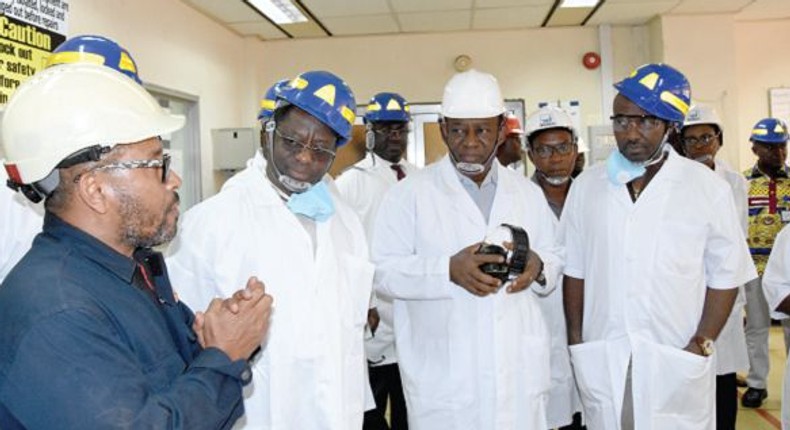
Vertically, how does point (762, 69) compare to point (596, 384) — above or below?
above

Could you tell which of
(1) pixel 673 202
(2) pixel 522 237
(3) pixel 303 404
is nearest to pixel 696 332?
(1) pixel 673 202

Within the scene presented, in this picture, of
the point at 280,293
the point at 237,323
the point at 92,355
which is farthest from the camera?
the point at 280,293

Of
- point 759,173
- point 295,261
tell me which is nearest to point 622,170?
point 295,261

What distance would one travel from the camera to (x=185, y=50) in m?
5.77

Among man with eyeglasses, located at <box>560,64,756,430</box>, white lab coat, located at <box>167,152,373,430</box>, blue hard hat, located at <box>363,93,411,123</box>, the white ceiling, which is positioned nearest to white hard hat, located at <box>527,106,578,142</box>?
blue hard hat, located at <box>363,93,411,123</box>

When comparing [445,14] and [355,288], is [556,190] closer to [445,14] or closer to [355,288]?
[355,288]

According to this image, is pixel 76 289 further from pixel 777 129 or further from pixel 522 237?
pixel 777 129

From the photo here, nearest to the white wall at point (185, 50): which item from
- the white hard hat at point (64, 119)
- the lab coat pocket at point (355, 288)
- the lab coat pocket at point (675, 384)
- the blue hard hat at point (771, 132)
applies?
the lab coat pocket at point (355, 288)

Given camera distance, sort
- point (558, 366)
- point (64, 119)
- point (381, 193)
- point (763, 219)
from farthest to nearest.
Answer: point (763, 219), point (381, 193), point (558, 366), point (64, 119)

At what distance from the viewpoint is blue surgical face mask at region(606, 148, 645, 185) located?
213cm

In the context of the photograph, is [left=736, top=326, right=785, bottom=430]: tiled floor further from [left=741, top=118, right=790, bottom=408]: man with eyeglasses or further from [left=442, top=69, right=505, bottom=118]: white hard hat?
[left=442, top=69, right=505, bottom=118]: white hard hat

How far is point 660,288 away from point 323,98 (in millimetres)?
1184

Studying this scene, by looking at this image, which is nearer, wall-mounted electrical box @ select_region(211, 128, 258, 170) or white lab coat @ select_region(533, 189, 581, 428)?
white lab coat @ select_region(533, 189, 581, 428)

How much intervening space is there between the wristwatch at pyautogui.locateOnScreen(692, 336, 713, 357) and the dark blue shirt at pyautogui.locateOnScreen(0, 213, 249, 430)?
151 centimetres
